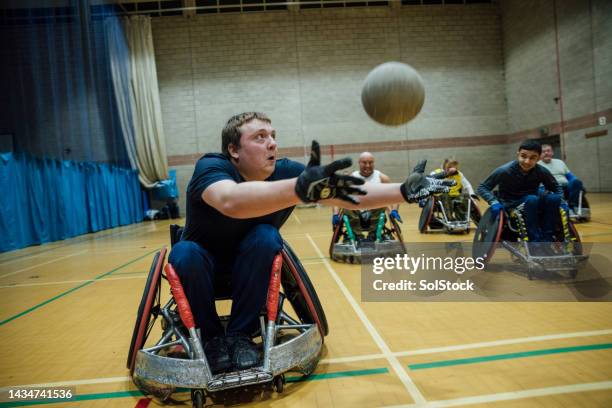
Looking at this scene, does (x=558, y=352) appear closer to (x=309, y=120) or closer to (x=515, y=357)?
(x=515, y=357)

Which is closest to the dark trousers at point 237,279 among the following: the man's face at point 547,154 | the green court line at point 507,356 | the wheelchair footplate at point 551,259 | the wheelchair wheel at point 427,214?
the green court line at point 507,356

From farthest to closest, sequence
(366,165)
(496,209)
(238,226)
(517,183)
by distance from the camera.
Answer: (366,165)
(517,183)
(496,209)
(238,226)

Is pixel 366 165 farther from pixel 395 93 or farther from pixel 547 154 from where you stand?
pixel 547 154

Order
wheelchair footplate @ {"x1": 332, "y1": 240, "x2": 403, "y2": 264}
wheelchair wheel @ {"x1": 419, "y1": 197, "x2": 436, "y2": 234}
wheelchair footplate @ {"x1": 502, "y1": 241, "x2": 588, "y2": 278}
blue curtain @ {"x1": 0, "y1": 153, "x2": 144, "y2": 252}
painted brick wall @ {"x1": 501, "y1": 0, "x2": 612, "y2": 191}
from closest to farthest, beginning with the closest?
wheelchair footplate @ {"x1": 502, "y1": 241, "x2": 588, "y2": 278} < wheelchair footplate @ {"x1": 332, "y1": 240, "x2": 403, "y2": 264} < wheelchair wheel @ {"x1": 419, "y1": 197, "x2": 436, "y2": 234} < blue curtain @ {"x1": 0, "y1": 153, "x2": 144, "y2": 252} < painted brick wall @ {"x1": 501, "y1": 0, "x2": 612, "y2": 191}

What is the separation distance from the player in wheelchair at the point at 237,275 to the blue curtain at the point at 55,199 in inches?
344

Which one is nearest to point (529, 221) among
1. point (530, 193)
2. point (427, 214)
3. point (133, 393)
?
point (530, 193)

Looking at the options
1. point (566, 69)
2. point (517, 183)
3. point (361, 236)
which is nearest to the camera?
point (517, 183)

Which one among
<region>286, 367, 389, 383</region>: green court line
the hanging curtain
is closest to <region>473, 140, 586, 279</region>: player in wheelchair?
<region>286, 367, 389, 383</region>: green court line

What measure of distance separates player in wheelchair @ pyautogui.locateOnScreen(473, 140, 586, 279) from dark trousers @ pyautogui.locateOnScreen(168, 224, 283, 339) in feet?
9.16

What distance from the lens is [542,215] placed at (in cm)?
437

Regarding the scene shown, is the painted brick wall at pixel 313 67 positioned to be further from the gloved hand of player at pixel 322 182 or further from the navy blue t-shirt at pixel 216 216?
the gloved hand of player at pixel 322 182

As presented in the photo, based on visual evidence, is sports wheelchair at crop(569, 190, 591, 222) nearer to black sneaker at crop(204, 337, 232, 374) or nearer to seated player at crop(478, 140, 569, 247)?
seated player at crop(478, 140, 569, 247)

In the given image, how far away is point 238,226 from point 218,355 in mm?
696

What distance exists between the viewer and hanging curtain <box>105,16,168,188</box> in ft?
53.8
